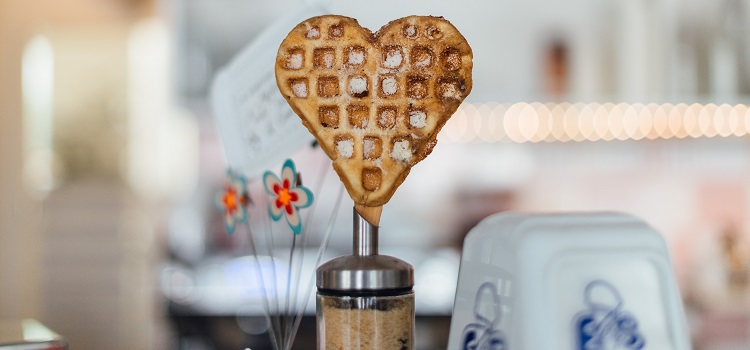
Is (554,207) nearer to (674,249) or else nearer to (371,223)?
(674,249)

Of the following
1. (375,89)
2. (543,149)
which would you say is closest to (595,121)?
(543,149)

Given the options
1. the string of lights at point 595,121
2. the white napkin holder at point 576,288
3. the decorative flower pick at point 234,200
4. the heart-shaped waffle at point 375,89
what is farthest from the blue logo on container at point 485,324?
the string of lights at point 595,121

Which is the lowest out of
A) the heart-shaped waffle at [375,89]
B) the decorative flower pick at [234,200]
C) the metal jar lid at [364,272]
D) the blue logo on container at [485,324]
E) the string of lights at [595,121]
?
the blue logo on container at [485,324]

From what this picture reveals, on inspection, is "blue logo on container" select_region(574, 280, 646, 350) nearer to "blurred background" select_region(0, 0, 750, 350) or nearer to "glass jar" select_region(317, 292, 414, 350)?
"glass jar" select_region(317, 292, 414, 350)

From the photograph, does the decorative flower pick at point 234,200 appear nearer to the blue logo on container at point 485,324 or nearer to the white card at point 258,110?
the white card at point 258,110

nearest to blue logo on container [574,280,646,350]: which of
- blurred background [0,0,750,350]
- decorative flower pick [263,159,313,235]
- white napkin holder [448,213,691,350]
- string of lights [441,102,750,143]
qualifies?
white napkin holder [448,213,691,350]

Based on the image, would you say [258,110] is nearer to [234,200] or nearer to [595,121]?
[234,200]
